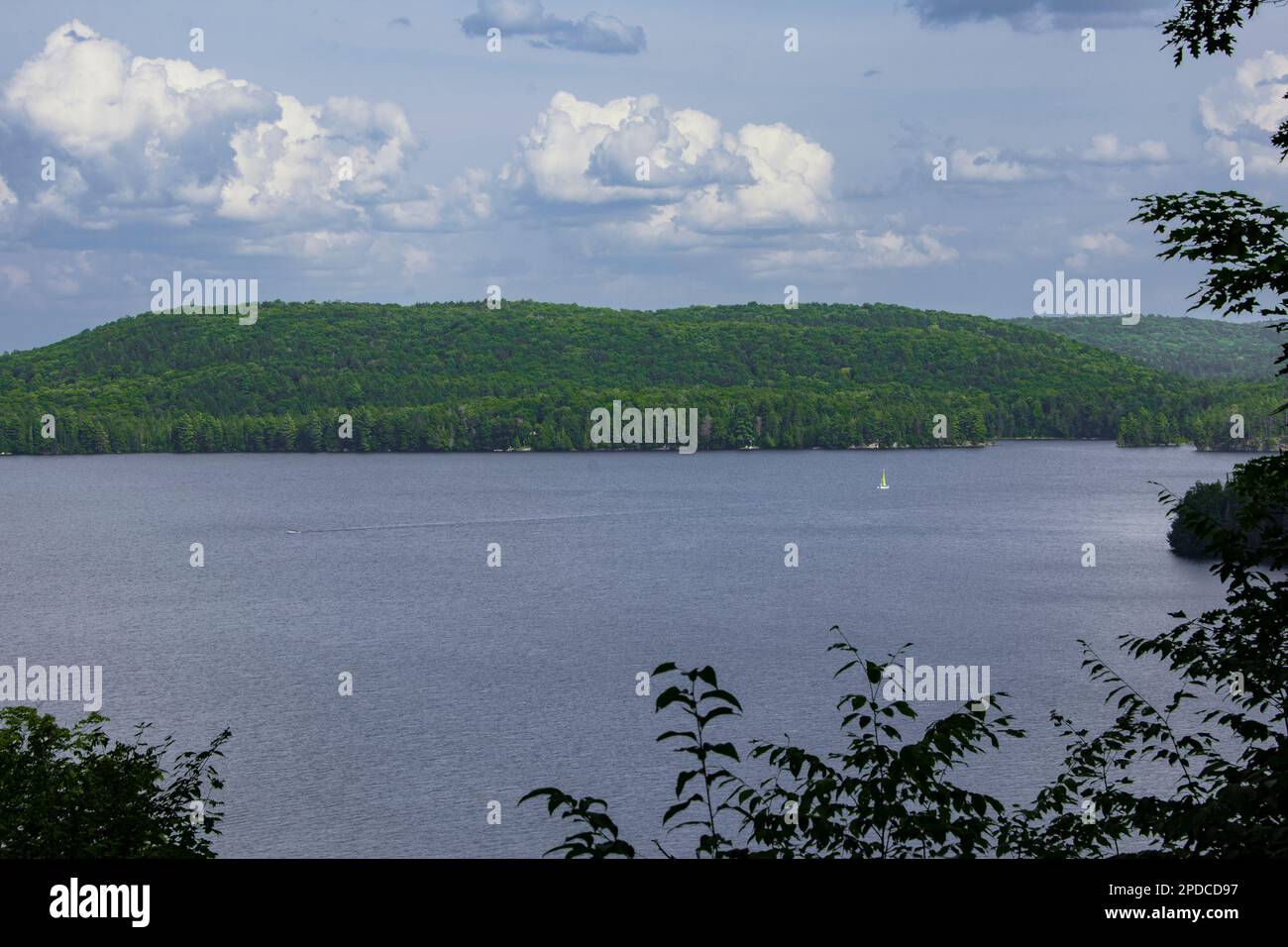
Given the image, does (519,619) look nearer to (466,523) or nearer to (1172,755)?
(466,523)

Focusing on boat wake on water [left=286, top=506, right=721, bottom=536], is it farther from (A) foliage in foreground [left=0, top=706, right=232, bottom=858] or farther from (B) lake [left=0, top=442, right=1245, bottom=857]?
(A) foliage in foreground [left=0, top=706, right=232, bottom=858]

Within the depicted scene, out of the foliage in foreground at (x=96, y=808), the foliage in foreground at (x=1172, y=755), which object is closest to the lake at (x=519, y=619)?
the foliage in foreground at (x=96, y=808)

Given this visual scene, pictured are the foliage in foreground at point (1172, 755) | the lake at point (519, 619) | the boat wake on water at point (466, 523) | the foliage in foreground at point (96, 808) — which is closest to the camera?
the foliage in foreground at point (1172, 755)

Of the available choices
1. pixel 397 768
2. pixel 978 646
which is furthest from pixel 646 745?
pixel 978 646

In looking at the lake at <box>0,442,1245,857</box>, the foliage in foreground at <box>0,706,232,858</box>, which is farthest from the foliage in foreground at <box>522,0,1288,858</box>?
the lake at <box>0,442,1245,857</box>

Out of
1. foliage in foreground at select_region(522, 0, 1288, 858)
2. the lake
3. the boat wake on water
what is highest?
foliage in foreground at select_region(522, 0, 1288, 858)

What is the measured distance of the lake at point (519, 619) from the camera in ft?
133

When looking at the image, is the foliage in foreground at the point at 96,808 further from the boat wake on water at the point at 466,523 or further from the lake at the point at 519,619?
the boat wake on water at the point at 466,523

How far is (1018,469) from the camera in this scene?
176 meters

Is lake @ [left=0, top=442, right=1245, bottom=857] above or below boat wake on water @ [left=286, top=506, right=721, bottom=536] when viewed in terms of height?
below

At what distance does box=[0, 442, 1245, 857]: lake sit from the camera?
4056 centimetres

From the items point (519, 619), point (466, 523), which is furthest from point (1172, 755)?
point (466, 523)
